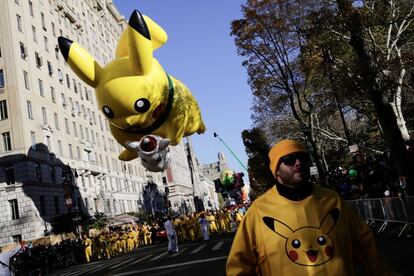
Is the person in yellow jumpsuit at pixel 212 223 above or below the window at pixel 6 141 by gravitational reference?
below

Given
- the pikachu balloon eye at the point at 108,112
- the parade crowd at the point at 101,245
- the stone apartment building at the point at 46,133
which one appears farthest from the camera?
the stone apartment building at the point at 46,133

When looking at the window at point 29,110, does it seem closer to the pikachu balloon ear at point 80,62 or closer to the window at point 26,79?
the window at point 26,79

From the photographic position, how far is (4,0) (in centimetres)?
4191

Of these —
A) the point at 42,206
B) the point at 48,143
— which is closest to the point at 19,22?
the point at 48,143

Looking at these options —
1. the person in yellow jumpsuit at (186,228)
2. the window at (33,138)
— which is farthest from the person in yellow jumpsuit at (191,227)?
the window at (33,138)

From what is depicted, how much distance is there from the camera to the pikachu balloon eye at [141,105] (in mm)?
5719

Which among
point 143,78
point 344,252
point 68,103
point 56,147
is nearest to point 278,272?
point 344,252

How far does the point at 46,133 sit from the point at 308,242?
43.2 metres

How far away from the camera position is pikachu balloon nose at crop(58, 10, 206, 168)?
571cm

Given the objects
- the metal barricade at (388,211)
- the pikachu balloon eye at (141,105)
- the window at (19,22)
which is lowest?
the metal barricade at (388,211)

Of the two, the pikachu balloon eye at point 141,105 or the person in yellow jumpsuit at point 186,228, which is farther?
the person in yellow jumpsuit at point 186,228

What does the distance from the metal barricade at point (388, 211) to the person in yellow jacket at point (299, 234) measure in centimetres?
972

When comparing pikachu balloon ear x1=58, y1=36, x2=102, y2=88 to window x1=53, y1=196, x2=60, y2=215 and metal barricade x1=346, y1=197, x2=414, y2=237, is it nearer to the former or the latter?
metal barricade x1=346, y1=197, x2=414, y2=237

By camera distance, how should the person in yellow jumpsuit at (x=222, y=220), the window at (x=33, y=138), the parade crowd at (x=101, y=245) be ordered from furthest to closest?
1. the window at (x=33, y=138)
2. the person in yellow jumpsuit at (x=222, y=220)
3. the parade crowd at (x=101, y=245)
